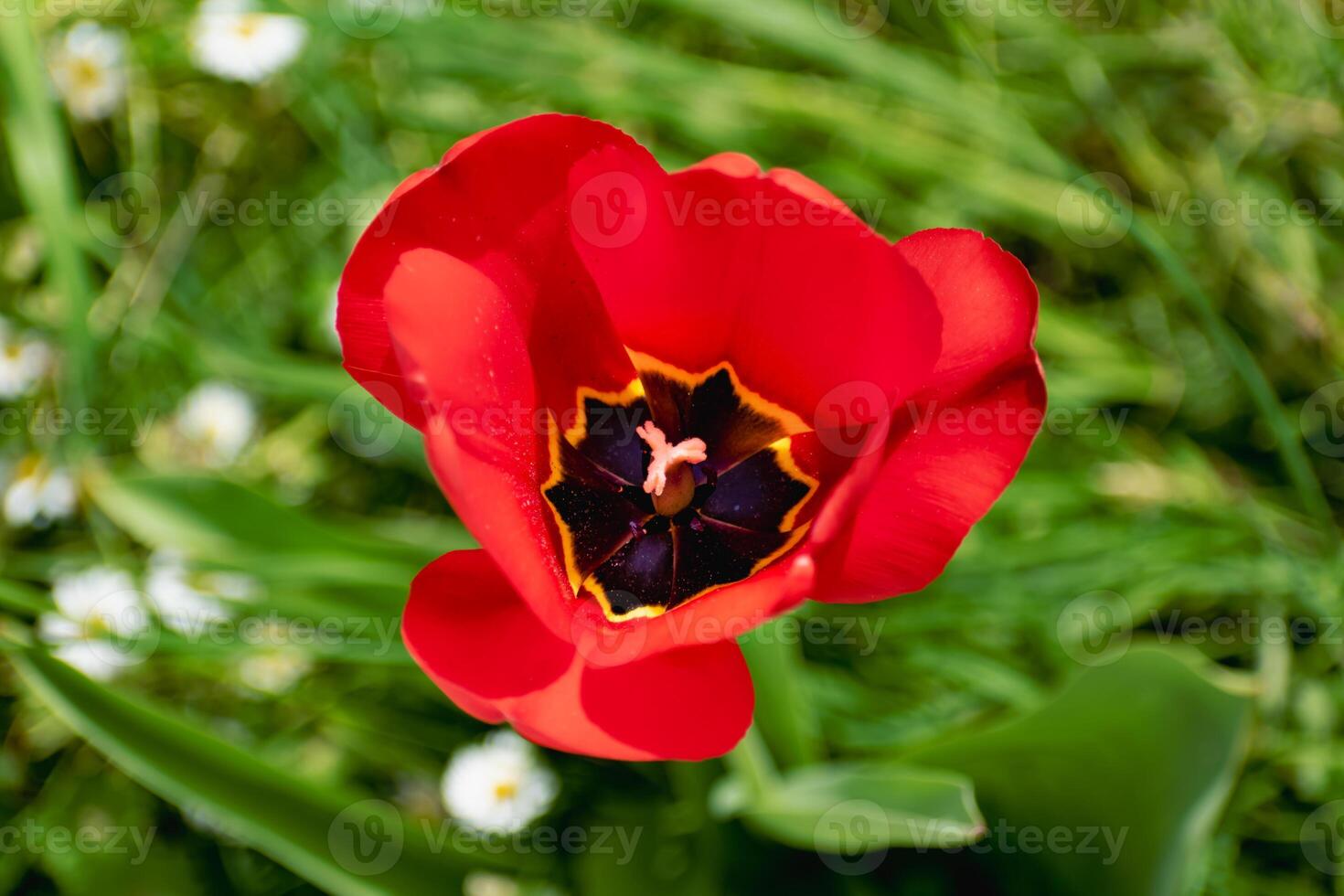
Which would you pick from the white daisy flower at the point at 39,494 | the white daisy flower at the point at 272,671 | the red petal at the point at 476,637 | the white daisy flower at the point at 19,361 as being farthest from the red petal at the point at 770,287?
the white daisy flower at the point at 19,361

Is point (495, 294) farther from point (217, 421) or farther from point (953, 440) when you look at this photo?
point (217, 421)

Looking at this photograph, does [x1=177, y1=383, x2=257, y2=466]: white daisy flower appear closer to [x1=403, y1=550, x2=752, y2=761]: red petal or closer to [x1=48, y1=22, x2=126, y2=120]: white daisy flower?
[x1=48, y1=22, x2=126, y2=120]: white daisy flower

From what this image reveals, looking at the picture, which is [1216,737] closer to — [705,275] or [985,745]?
[985,745]

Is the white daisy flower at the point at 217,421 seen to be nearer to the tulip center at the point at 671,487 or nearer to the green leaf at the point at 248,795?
the green leaf at the point at 248,795

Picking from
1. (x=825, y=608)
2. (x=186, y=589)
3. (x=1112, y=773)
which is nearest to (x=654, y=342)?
(x=1112, y=773)

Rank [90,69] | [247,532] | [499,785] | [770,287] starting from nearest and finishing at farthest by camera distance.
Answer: [770,287] < [247,532] < [499,785] < [90,69]

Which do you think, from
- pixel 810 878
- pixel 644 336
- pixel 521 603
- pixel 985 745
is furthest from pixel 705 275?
pixel 810 878

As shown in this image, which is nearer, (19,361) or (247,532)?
(247,532)
